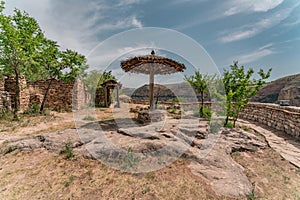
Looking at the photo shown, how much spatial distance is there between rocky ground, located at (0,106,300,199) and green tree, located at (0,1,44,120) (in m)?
4.13

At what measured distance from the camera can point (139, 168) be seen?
3.35 metres

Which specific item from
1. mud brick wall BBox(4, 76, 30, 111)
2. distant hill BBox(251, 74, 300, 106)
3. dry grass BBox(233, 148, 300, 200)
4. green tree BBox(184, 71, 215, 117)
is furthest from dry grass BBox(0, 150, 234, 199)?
distant hill BBox(251, 74, 300, 106)

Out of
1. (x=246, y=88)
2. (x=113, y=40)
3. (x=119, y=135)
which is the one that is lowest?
(x=119, y=135)

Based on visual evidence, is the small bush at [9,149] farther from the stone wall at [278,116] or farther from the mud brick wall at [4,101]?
the stone wall at [278,116]

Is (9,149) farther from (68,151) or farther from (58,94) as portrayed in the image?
(58,94)

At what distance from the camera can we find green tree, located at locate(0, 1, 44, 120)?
661cm

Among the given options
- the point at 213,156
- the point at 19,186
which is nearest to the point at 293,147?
the point at 213,156

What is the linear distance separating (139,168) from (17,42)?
825 cm

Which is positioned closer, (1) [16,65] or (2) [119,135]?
(2) [119,135]

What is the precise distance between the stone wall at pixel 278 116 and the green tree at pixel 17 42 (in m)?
12.1

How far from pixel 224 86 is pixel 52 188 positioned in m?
8.35

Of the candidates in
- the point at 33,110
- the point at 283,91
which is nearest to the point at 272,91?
the point at 283,91

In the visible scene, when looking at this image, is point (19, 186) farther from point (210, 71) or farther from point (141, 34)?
point (210, 71)

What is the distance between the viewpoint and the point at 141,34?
7.27 m
